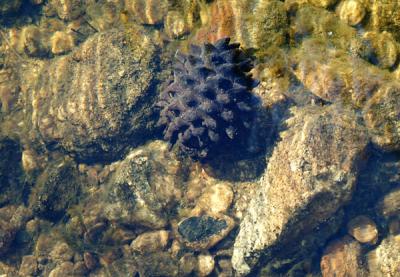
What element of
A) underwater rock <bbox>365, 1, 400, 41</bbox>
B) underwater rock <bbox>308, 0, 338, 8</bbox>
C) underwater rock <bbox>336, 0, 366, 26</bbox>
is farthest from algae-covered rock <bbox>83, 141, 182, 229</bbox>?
underwater rock <bbox>365, 1, 400, 41</bbox>

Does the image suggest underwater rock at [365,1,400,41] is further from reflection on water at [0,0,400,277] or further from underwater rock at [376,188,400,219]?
underwater rock at [376,188,400,219]

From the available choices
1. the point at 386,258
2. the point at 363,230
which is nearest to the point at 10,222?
the point at 363,230

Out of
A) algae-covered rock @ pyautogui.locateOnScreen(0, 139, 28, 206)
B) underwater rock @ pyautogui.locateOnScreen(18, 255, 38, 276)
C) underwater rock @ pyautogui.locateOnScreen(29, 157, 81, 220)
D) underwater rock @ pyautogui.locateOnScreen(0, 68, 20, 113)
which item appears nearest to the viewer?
underwater rock @ pyautogui.locateOnScreen(18, 255, 38, 276)

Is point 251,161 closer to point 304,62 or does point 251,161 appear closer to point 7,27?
point 304,62

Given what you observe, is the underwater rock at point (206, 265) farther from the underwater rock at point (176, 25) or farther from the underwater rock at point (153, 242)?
the underwater rock at point (176, 25)

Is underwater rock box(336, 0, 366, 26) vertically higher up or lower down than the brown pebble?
higher up

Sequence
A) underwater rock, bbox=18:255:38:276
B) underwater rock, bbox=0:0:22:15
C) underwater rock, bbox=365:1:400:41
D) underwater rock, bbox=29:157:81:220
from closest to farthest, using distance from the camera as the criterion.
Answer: underwater rock, bbox=365:1:400:41, underwater rock, bbox=18:255:38:276, underwater rock, bbox=29:157:81:220, underwater rock, bbox=0:0:22:15

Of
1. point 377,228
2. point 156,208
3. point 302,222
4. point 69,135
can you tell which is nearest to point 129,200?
point 156,208

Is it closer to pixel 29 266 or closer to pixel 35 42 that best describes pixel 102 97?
pixel 35 42
